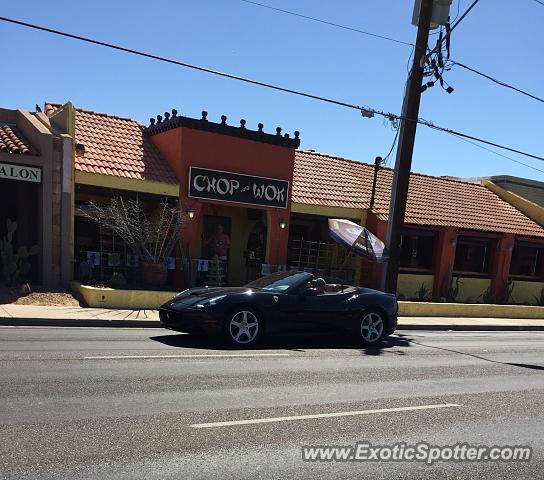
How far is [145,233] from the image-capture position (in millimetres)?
13727

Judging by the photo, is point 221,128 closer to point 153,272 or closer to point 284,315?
point 153,272

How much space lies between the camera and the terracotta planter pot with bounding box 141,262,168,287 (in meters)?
13.9

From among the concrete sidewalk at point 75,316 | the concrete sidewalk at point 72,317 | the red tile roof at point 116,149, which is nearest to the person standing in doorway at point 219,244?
the red tile roof at point 116,149

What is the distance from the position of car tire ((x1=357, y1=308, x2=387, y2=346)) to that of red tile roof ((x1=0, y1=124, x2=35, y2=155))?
8877mm

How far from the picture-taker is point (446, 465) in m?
4.33

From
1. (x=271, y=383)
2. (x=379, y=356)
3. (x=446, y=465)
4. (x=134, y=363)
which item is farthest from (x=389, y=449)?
(x=379, y=356)

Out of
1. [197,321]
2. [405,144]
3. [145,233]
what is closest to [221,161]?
[145,233]

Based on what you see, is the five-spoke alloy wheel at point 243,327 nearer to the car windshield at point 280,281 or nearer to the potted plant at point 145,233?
the car windshield at point 280,281

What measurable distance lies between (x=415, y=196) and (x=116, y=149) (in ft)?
39.1

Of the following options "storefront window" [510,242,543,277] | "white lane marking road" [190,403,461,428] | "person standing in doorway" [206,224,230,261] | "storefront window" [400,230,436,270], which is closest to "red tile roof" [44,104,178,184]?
"person standing in doorway" [206,224,230,261]

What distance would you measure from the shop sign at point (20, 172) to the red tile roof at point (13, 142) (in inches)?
14.5

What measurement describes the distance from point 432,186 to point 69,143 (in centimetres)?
1544

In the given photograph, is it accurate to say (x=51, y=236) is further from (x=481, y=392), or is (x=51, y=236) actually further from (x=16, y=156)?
(x=481, y=392)

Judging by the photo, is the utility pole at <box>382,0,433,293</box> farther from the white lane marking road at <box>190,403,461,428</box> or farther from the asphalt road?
the white lane marking road at <box>190,403,461,428</box>
